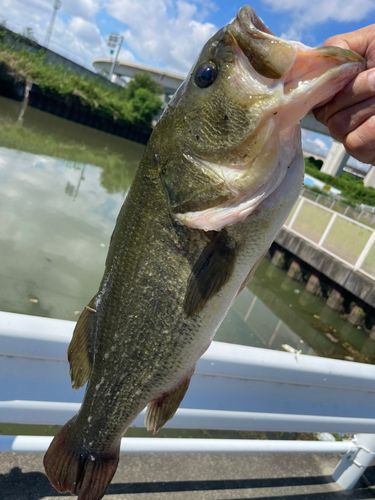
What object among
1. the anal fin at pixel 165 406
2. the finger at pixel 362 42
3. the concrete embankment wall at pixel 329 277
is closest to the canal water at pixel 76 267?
the concrete embankment wall at pixel 329 277

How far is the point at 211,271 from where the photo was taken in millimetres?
1317

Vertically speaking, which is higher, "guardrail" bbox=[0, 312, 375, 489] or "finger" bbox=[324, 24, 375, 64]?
"finger" bbox=[324, 24, 375, 64]

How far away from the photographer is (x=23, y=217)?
26.7 feet

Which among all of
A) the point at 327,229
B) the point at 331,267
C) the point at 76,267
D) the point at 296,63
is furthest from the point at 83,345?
Answer: the point at 327,229

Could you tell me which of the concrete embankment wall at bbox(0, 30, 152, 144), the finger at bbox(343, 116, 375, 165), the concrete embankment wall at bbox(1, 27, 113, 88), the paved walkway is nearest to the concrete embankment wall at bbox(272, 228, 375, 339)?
the paved walkway

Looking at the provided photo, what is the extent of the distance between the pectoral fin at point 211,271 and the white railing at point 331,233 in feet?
30.2

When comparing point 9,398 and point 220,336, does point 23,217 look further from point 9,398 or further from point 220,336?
point 9,398

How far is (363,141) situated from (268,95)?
1.17 ft

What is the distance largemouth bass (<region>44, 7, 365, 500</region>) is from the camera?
1229 mm

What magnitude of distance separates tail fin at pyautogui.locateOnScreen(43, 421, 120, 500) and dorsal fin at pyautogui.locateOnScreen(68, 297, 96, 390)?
245mm

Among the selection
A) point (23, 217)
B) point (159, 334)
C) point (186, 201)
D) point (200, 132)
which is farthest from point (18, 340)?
point (23, 217)

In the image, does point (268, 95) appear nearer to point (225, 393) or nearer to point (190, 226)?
point (190, 226)

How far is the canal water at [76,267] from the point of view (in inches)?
239

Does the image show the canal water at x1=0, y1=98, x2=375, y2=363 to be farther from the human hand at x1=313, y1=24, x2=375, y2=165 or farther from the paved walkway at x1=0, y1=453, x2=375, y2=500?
the human hand at x1=313, y1=24, x2=375, y2=165
